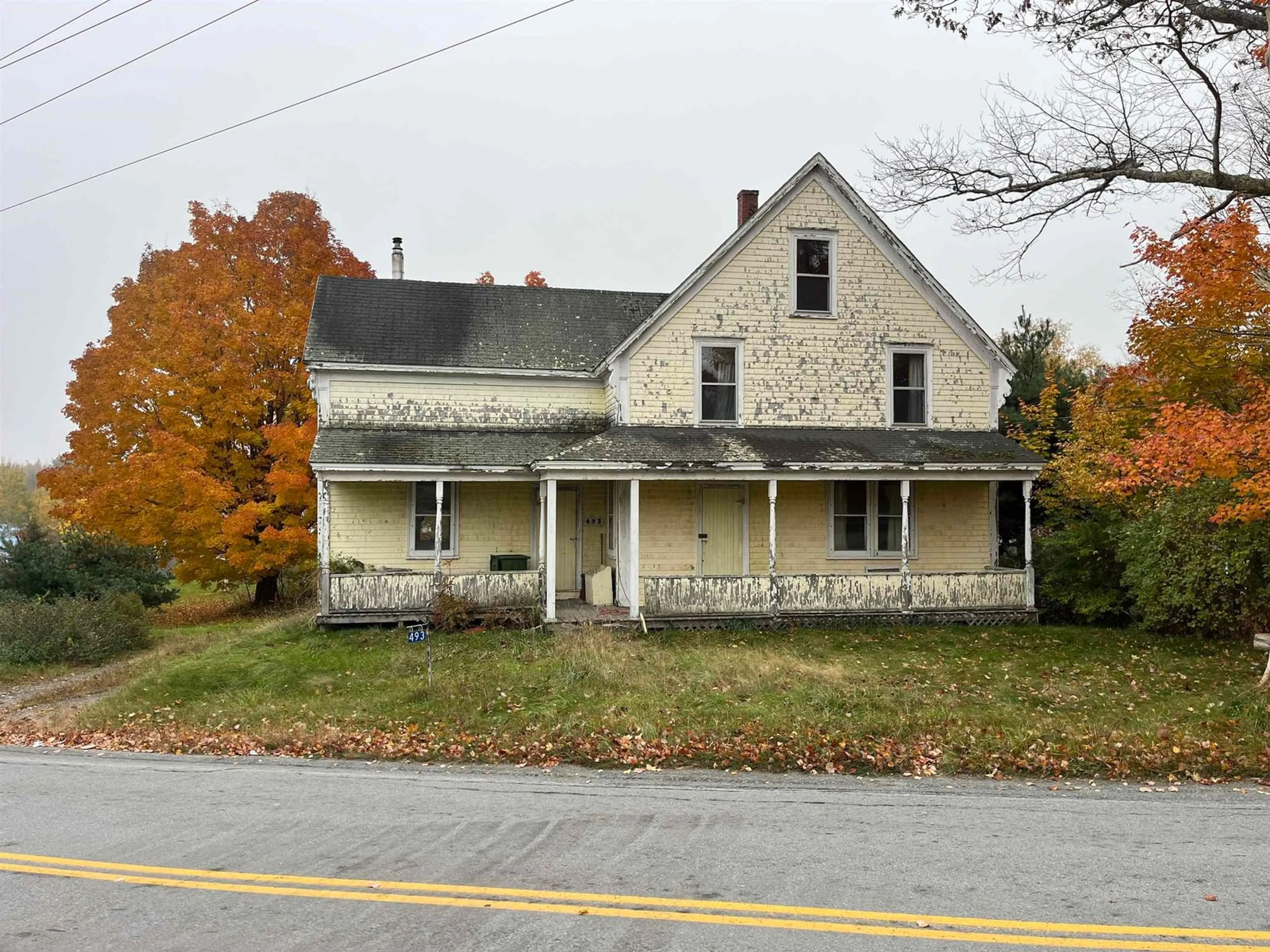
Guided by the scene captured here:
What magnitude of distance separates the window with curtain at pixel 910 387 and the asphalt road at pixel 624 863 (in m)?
12.6

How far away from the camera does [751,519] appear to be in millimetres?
19484

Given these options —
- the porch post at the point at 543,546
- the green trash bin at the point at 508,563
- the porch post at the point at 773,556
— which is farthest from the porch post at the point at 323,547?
the porch post at the point at 773,556

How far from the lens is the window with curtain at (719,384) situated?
19.2 metres

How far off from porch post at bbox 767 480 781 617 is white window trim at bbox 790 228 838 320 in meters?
4.03

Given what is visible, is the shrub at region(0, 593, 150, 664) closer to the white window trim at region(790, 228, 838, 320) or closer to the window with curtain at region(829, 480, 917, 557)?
the window with curtain at region(829, 480, 917, 557)

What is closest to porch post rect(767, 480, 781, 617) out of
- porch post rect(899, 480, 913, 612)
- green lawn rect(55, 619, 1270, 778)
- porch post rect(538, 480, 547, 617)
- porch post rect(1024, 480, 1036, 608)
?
green lawn rect(55, 619, 1270, 778)

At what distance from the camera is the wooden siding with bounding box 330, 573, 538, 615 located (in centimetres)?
1788

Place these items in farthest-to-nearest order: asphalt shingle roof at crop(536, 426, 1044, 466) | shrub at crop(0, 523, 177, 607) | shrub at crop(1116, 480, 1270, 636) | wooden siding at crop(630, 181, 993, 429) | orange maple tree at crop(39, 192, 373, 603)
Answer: orange maple tree at crop(39, 192, 373, 603) < shrub at crop(0, 523, 177, 607) < wooden siding at crop(630, 181, 993, 429) < asphalt shingle roof at crop(536, 426, 1044, 466) < shrub at crop(1116, 480, 1270, 636)

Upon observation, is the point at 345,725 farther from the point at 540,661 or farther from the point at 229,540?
the point at 229,540

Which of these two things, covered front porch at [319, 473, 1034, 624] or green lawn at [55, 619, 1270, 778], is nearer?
green lawn at [55, 619, 1270, 778]

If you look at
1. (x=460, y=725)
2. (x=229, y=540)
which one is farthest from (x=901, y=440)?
(x=229, y=540)

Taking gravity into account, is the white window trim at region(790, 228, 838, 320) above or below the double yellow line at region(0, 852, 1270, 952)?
above

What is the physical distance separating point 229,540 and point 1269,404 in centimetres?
2076

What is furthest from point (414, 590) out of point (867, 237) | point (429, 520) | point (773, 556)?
point (867, 237)
